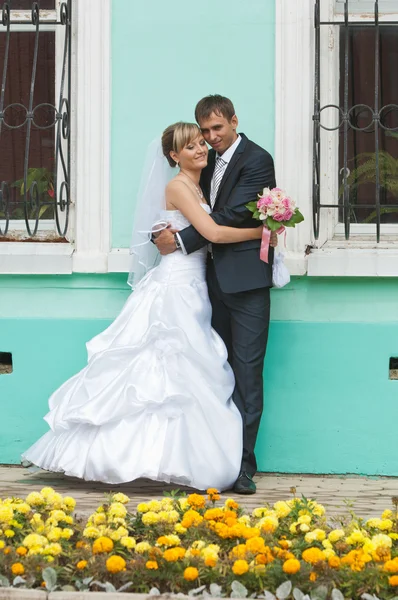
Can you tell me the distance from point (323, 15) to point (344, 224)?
Result: 118cm

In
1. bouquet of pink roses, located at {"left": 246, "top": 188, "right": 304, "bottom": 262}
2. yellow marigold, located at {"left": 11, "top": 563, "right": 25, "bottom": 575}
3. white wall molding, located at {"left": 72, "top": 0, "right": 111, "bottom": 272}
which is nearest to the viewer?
yellow marigold, located at {"left": 11, "top": 563, "right": 25, "bottom": 575}

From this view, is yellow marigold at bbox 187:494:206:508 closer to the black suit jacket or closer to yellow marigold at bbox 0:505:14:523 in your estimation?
yellow marigold at bbox 0:505:14:523

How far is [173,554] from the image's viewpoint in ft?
10.7

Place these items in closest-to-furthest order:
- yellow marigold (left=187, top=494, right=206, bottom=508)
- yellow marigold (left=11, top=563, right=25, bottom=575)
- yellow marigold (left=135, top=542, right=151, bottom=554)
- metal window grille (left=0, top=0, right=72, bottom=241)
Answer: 1. yellow marigold (left=11, top=563, right=25, bottom=575)
2. yellow marigold (left=135, top=542, right=151, bottom=554)
3. yellow marigold (left=187, top=494, right=206, bottom=508)
4. metal window grille (left=0, top=0, right=72, bottom=241)

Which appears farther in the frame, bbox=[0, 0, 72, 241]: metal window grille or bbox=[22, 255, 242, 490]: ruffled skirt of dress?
bbox=[0, 0, 72, 241]: metal window grille

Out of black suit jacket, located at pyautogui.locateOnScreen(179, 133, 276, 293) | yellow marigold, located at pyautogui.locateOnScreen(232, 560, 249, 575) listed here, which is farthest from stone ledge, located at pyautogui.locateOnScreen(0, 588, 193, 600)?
black suit jacket, located at pyautogui.locateOnScreen(179, 133, 276, 293)

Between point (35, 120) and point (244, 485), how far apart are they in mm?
2463

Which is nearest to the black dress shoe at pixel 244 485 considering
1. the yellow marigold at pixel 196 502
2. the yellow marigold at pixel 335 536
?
the yellow marigold at pixel 196 502

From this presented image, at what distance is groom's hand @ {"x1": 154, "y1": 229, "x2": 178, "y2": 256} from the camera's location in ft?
17.5

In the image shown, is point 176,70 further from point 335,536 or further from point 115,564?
point 115,564

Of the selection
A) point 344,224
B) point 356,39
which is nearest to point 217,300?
point 344,224

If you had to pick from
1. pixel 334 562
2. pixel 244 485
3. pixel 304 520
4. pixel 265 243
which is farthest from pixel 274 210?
pixel 334 562

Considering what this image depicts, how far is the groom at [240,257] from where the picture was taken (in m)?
5.23

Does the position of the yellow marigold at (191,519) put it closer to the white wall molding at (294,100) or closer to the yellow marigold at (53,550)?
the yellow marigold at (53,550)
